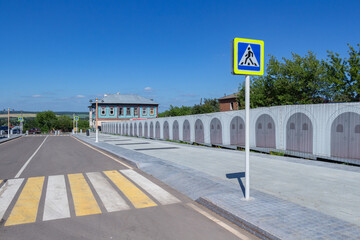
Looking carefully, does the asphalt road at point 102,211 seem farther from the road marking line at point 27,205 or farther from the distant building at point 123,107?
the distant building at point 123,107

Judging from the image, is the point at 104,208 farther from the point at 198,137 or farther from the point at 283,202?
the point at 198,137

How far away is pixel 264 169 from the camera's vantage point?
9734 mm

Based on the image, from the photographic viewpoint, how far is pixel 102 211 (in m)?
5.48

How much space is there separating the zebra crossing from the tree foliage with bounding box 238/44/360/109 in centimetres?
2669

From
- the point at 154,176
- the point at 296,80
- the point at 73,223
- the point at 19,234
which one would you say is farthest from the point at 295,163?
the point at 296,80

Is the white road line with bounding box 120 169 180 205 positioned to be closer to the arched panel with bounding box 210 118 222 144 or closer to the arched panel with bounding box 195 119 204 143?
the arched panel with bounding box 210 118 222 144

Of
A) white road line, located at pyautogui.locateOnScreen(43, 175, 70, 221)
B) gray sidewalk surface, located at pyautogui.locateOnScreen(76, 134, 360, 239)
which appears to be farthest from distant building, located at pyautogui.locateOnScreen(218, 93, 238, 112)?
white road line, located at pyautogui.locateOnScreen(43, 175, 70, 221)

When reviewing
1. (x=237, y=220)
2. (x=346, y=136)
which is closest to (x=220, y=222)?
(x=237, y=220)

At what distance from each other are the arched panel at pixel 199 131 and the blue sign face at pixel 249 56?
15.8m

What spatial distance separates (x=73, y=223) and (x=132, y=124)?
37873mm

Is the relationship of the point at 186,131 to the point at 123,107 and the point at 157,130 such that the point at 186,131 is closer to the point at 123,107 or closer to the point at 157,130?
the point at 157,130

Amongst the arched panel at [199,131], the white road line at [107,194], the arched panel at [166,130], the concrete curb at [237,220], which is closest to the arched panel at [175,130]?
the arched panel at [166,130]

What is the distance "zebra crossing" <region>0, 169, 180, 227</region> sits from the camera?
5.42 meters

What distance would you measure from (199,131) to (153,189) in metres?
14.9
